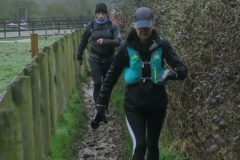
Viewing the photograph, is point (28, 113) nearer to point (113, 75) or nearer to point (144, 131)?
point (113, 75)

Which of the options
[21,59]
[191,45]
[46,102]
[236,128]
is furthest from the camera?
[21,59]

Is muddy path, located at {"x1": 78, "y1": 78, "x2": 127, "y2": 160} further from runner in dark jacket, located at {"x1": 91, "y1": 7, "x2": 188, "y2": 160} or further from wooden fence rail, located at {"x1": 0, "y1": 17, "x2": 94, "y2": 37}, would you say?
wooden fence rail, located at {"x1": 0, "y1": 17, "x2": 94, "y2": 37}

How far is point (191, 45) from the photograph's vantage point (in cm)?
579

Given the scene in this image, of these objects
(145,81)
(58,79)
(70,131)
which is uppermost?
(145,81)

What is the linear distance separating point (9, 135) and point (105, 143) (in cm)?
387

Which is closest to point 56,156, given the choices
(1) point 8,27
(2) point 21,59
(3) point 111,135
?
(3) point 111,135

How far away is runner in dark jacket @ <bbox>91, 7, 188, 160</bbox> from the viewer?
4969 millimetres

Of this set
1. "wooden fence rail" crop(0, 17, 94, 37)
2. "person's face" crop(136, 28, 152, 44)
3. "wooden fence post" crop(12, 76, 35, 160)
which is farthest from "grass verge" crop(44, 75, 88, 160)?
"wooden fence rail" crop(0, 17, 94, 37)

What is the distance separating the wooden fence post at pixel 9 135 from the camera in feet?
12.4

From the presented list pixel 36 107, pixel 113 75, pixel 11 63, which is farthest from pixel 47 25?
pixel 113 75

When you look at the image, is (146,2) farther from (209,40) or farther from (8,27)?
(8,27)

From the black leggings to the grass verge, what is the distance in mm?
1579

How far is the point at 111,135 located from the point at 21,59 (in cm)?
1206

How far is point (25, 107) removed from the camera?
196 inches
